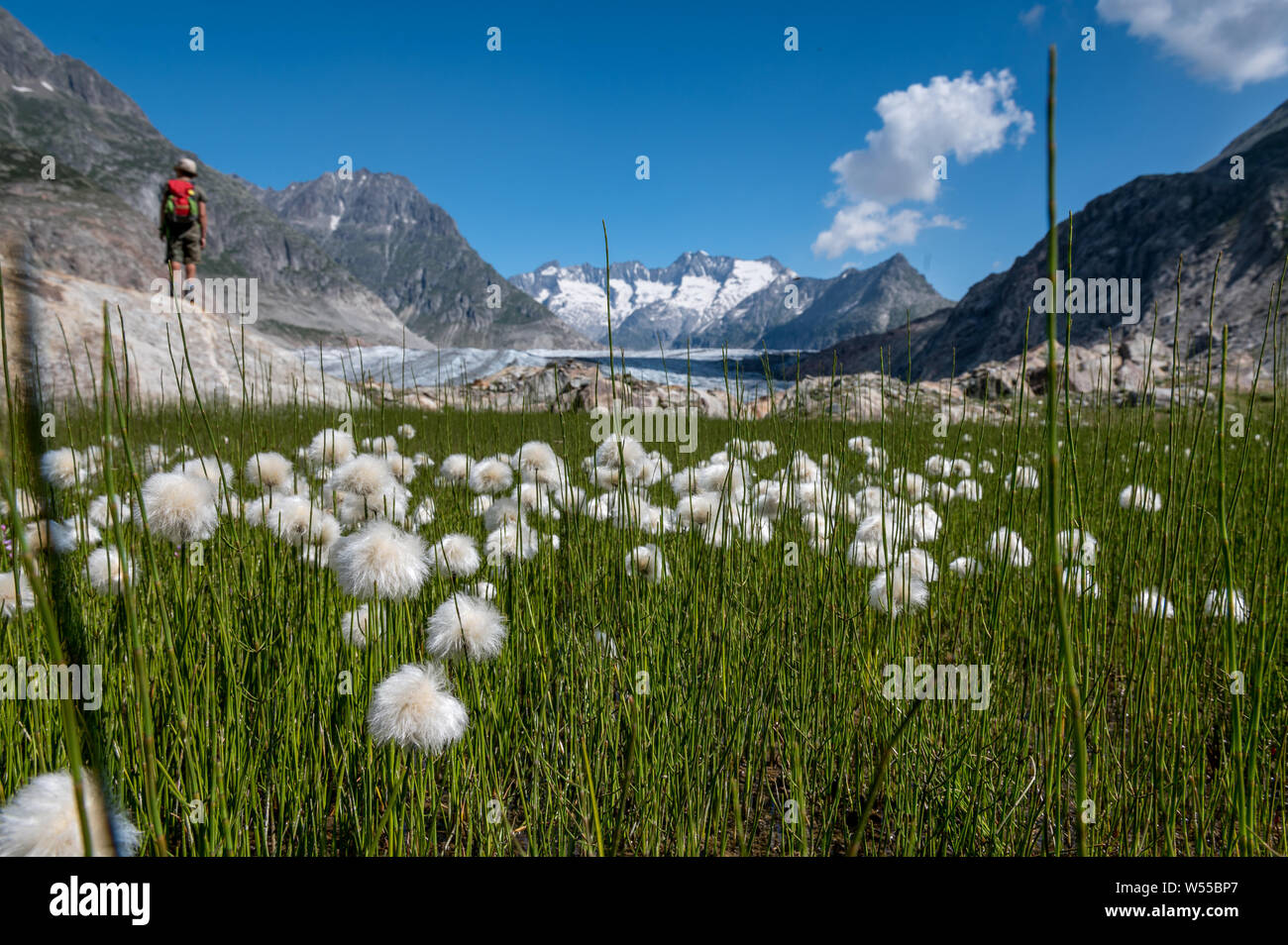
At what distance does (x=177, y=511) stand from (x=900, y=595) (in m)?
2.12

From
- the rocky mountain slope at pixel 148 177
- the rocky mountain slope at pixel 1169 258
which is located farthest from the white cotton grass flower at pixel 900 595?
the rocky mountain slope at pixel 148 177

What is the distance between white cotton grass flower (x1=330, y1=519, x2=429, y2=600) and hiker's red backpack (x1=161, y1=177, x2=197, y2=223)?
9.98m

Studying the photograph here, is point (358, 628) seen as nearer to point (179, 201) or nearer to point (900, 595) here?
point (900, 595)

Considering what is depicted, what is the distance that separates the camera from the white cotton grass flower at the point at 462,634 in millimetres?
1451

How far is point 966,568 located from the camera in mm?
2621

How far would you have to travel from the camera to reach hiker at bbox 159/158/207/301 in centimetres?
876

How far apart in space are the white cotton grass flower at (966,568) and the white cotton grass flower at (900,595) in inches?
12.4

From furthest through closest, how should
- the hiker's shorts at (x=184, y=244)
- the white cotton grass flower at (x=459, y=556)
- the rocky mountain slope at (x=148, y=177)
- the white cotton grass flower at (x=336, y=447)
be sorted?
the rocky mountain slope at (x=148, y=177), the hiker's shorts at (x=184, y=244), the white cotton grass flower at (x=336, y=447), the white cotton grass flower at (x=459, y=556)

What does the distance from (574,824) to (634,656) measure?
43cm

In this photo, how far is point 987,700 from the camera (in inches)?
61.7

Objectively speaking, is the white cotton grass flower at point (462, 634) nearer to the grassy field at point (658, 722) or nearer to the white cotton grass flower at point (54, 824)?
the grassy field at point (658, 722)

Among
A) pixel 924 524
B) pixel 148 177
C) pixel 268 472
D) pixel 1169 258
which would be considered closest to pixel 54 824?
pixel 268 472

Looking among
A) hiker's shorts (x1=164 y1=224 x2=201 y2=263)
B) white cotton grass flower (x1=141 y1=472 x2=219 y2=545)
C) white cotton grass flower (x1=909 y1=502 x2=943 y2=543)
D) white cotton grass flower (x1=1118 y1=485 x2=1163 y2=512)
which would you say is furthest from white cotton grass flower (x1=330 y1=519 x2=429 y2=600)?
hiker's shorts (x1=164 y1=224 x2=201 y2=263)
